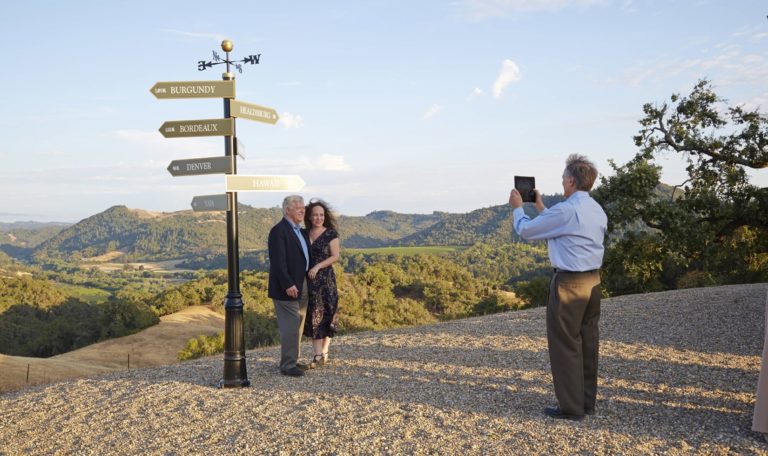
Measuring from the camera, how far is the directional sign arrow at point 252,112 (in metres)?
7.09

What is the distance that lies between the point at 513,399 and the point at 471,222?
13617cm

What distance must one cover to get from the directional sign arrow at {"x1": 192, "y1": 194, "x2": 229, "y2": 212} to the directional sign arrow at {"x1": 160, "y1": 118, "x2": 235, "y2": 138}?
749 millimetres

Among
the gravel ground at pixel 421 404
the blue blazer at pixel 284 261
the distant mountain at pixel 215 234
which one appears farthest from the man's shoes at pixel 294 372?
the distant mountain at pixel 215 234

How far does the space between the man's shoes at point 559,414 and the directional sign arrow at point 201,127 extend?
15.0ft

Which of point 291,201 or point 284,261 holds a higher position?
point 291,201

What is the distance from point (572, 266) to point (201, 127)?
450 centimetres

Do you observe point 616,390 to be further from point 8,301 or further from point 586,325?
point 8,301

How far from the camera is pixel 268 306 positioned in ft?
143

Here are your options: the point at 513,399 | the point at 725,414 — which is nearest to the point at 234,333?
the point at 513,399

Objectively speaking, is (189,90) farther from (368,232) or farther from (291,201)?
(368,232)

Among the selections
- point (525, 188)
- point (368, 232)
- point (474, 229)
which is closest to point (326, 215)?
point (525, 188)

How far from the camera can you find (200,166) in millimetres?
7062

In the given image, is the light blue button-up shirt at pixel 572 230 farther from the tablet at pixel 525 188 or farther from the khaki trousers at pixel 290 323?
the khaki trousers at pixel 290 323

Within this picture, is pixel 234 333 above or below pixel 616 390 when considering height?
above
